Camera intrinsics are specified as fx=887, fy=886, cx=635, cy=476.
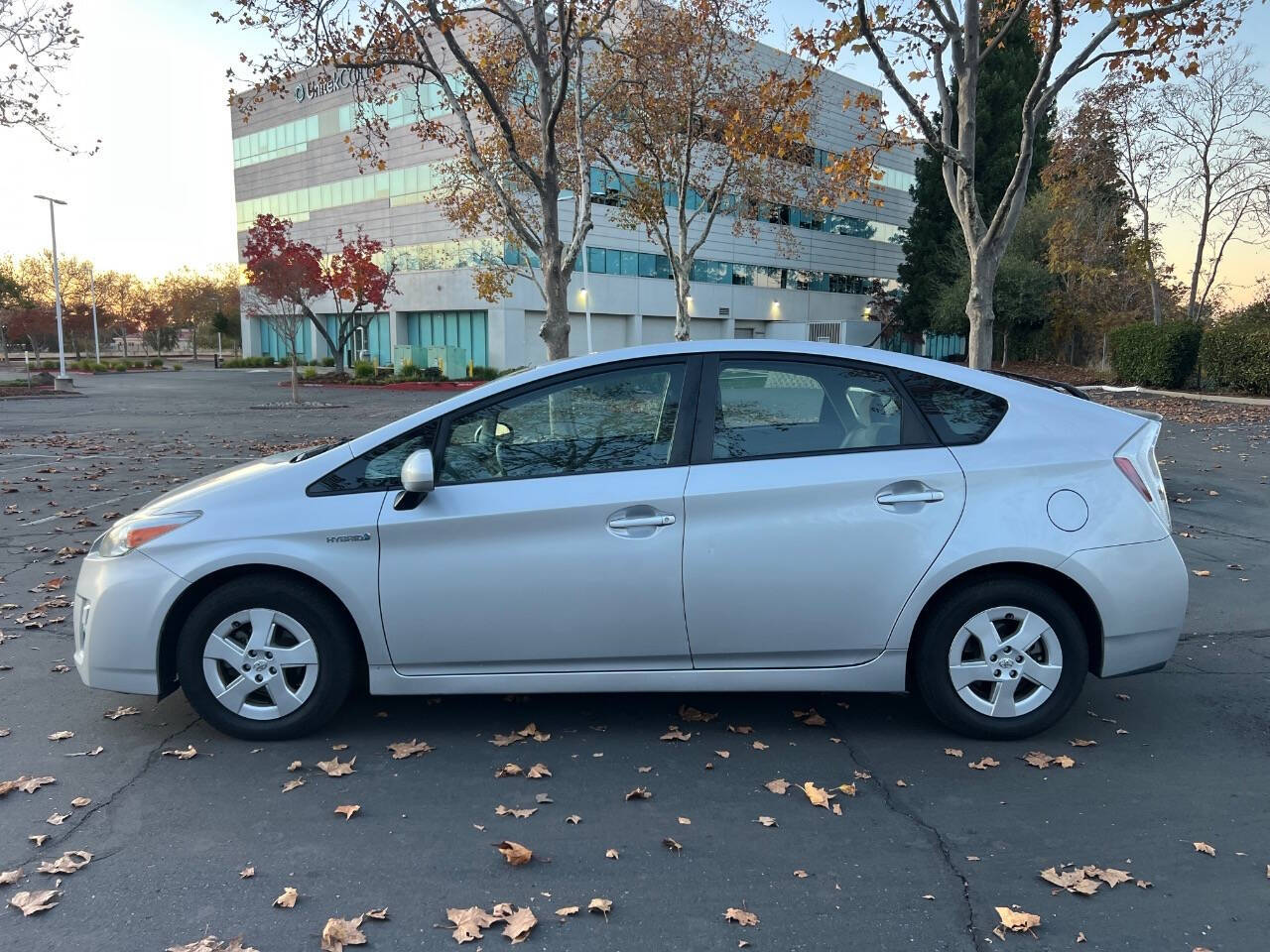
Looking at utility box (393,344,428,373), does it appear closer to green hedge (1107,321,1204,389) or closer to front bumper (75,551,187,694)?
green hedge (1107,321,1204,389)

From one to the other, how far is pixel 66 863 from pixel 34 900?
0.22 metres

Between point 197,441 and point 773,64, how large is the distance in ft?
123

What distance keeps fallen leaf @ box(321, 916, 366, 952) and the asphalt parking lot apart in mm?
34

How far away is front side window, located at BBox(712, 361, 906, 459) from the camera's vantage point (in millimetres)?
3828

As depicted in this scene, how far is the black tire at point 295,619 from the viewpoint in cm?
374

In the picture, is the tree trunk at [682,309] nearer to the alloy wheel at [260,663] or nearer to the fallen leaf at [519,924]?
the alloy wheel at [260,663]

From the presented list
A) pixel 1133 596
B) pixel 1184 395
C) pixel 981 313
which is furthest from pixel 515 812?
pixel 1184 395

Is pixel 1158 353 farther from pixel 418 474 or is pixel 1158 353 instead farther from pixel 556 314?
pixel 418 474

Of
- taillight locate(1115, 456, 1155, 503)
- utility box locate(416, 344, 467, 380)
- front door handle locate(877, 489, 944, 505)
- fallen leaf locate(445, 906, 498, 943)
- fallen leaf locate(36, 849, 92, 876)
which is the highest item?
utility box locate(416, 344, 467, 380)

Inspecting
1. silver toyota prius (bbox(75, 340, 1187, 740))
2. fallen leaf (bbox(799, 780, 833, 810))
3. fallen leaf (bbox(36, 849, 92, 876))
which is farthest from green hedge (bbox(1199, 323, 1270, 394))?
fallen leaf (bbox(36, 849, 92, 876))

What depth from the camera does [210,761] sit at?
3.75 metres

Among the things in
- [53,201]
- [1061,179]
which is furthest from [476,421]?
[53,201]

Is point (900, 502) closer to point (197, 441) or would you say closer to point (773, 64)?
point (197, 441)

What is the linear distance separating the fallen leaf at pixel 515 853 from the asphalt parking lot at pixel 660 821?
0.15 feet
